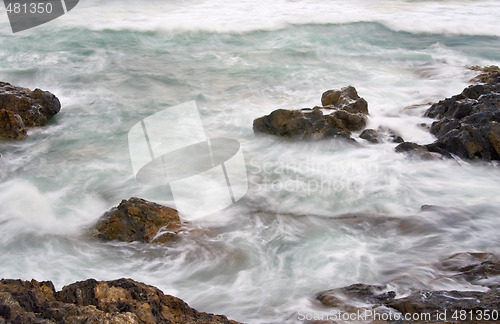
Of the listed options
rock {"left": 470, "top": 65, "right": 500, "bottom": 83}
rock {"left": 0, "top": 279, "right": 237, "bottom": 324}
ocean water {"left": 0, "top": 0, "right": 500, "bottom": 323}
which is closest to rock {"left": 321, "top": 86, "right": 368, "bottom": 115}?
ocean water {"left": 0, "top": 0, "right": 500, "bottom": 323}

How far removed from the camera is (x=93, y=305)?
9.62 ft

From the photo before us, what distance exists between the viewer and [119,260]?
4.91 m

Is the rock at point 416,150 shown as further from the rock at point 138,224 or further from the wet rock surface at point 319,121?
the rock at point 138,224

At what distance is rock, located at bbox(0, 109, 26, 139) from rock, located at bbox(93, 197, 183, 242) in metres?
3.33

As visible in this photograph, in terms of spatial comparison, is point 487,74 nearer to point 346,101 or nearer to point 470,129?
point 346,101

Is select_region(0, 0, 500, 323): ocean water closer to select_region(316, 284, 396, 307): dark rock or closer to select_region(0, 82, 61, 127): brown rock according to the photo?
select_region(316, 284, 396, 307): dark rock

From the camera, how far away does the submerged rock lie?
772 cm

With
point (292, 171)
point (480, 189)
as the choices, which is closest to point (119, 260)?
point (292, 171)

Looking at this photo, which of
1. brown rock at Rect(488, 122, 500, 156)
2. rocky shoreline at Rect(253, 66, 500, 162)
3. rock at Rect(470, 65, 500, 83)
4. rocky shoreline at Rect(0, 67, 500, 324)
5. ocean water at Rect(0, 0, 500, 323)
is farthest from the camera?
rock at Rect(470, 65, 500, 83)

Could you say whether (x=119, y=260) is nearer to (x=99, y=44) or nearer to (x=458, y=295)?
(x=458, y=295)

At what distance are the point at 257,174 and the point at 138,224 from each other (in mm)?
2082

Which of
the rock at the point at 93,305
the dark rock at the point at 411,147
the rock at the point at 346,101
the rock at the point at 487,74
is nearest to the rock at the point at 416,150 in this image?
the dark rock at the point at 411,147

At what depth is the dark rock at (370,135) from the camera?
7.21 m

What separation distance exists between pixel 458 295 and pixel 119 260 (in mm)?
3068
